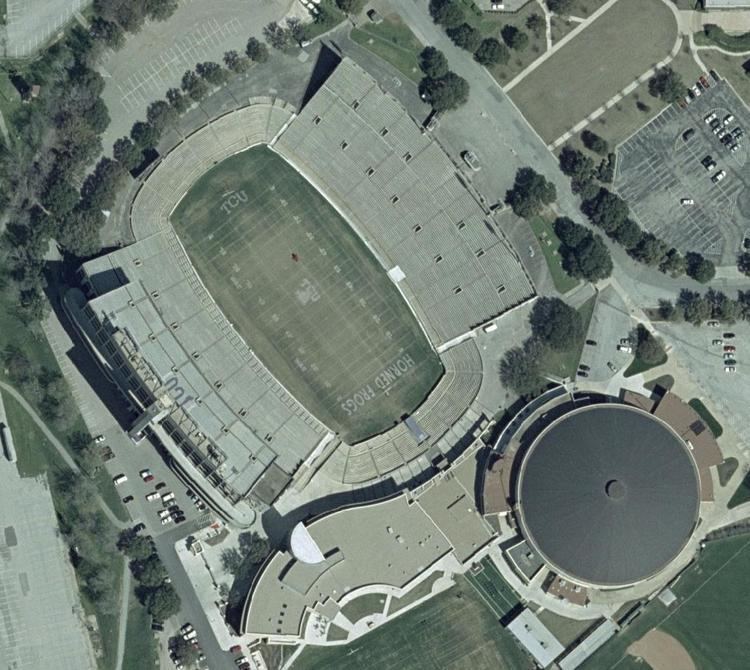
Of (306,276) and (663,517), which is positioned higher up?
(306,276)

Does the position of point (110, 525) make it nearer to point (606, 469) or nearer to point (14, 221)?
point (14, 221)

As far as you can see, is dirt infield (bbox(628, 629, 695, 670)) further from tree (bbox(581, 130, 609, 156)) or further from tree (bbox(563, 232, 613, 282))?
tree (bbox(581, 130, 609, 156))

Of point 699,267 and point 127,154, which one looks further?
point 127,154

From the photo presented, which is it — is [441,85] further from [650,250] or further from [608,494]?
[608,494]

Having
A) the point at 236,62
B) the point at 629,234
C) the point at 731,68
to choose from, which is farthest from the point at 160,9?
the point at 731,68

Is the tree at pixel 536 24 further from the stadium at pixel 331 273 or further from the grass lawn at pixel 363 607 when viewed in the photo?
the grass lawn at pixel 363 607

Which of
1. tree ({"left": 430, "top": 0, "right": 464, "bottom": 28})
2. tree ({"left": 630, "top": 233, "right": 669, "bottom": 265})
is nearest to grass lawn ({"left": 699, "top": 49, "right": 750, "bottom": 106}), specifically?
tree ({"left": 630, "top": 233, "right": 669, "bottom": 265})

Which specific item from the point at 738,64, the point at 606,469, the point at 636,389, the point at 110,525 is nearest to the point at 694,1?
the point at 738,64

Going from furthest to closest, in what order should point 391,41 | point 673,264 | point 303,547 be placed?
point 391,41 → point 673,264 → point 303,547
